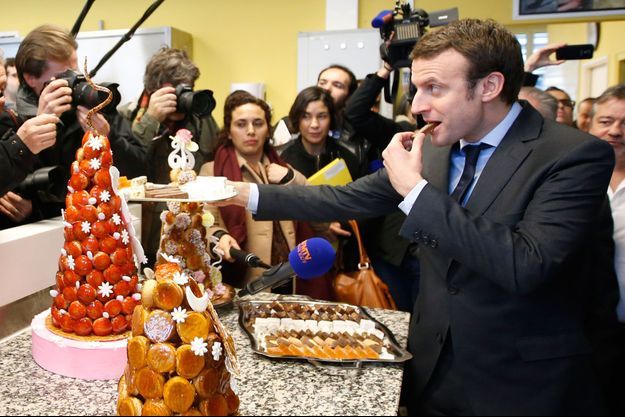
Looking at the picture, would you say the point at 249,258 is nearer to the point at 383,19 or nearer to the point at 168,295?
the point at 168,295

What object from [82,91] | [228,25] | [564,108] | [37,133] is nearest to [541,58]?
[564,108]

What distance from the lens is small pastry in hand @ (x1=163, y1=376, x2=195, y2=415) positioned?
0.75 metres

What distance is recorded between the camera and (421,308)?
1.13 metres

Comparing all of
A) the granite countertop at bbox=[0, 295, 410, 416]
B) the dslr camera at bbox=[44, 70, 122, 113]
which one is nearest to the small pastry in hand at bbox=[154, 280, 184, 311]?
the granite countertop at bbox=[0, 295, 410, 416]

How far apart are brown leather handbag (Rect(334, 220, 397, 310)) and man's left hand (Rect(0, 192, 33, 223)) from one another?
3.09 ft

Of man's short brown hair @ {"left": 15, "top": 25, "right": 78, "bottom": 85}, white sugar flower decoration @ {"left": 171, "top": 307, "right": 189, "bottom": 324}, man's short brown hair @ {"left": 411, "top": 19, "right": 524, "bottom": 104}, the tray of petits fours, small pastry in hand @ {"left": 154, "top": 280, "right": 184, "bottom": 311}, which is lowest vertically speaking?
the tray of petits fours

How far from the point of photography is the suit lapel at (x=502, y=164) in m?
0.97

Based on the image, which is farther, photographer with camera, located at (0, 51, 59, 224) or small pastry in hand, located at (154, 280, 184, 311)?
photographer with camera, located at (0, 51, 59, 224)

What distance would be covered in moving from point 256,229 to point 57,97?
66cm

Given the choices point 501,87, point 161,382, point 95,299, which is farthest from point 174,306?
point 501,87

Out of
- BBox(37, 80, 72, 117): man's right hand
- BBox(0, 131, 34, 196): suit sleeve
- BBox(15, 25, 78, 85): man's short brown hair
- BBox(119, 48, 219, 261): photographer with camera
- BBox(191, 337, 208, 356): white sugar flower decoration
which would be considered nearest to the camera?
BBox(191, 337, 208, 356): white sugar flower decoration

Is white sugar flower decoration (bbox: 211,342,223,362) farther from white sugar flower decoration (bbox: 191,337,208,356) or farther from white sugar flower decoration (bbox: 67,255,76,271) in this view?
white sugar flower decoration (bbox: 67,255,76,271)

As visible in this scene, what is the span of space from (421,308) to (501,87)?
453 millimetres

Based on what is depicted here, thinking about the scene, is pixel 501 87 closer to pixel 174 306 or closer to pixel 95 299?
pixel 174 306
